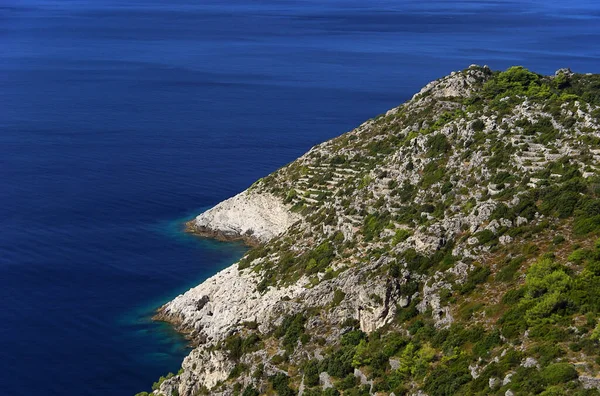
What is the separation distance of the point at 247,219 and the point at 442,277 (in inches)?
1880

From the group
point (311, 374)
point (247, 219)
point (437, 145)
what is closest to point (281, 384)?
point (311, 374)

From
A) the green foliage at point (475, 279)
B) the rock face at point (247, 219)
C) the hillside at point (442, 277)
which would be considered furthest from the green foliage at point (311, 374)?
the rock face at point (247, 219)

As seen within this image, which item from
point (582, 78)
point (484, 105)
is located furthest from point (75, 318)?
point (582, 78)

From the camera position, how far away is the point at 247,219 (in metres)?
95.8

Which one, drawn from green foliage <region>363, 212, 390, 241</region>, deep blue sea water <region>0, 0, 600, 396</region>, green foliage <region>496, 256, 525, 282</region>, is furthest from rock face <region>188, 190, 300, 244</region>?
green foliage <region>496, 256, 525, 282</region>

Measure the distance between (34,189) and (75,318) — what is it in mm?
46927

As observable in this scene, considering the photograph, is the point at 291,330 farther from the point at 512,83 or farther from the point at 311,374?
the point at 512,83

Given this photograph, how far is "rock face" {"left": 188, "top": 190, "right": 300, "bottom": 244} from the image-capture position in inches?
3609

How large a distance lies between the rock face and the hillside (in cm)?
571

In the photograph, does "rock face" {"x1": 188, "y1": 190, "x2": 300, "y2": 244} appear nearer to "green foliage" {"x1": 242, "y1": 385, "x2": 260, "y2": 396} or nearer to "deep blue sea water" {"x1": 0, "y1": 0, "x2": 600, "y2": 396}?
"deep blue sea water" {"x1": 0, "y1": 0, "x2": 600, "y2": 396}

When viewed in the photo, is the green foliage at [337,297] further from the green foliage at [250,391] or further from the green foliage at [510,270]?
the green foliage at [510,270]

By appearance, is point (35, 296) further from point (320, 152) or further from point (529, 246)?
point (529, 246)

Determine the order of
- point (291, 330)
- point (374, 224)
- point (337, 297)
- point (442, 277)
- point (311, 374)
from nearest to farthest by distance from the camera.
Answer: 1. point (311, 374)
2. point (442, 277)
3. point (291, 330)
4. point (337, 297)
5. point (374, 224)

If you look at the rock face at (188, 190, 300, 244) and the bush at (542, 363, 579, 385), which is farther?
the rock face at (188, 190, 300, 244)
